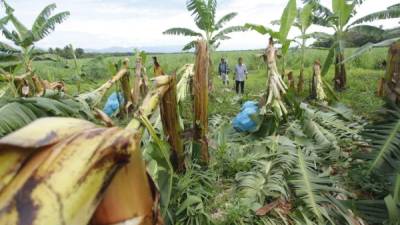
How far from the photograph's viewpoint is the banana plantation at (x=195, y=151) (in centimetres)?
62

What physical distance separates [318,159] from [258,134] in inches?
40.5

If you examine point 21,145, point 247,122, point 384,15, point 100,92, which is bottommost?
point 247,122

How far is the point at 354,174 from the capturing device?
381cm

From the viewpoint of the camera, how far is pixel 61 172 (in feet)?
1.95

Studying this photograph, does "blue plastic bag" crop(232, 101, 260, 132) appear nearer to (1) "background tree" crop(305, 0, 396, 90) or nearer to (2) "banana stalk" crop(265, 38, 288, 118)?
(2) "banana stalk" crop(265, 38, 288, 118)

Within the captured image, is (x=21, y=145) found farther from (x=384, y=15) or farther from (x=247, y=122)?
(x=384, y=15)

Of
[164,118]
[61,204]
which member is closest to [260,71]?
[164,118]

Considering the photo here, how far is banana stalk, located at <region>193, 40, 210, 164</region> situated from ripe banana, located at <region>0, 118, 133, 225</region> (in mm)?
2729

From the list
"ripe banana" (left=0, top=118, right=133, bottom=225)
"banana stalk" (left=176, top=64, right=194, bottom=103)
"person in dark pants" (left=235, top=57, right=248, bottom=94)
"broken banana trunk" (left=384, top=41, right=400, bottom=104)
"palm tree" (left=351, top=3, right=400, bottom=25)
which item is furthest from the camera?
"person in dark pants" (left=235, top=57, right=248, bottom=94)

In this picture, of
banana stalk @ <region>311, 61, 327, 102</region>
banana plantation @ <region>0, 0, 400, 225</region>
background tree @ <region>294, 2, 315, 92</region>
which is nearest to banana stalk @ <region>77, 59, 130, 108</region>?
banana plantation @ <region>0, 0, 400, 225</region>

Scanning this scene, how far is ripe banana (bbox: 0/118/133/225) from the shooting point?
559 mm

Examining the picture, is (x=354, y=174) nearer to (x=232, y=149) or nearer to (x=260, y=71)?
(x=232, y=149)

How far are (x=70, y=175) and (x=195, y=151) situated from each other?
11.0ft

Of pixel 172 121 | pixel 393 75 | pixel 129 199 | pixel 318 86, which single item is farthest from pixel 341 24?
pixel 129 199
